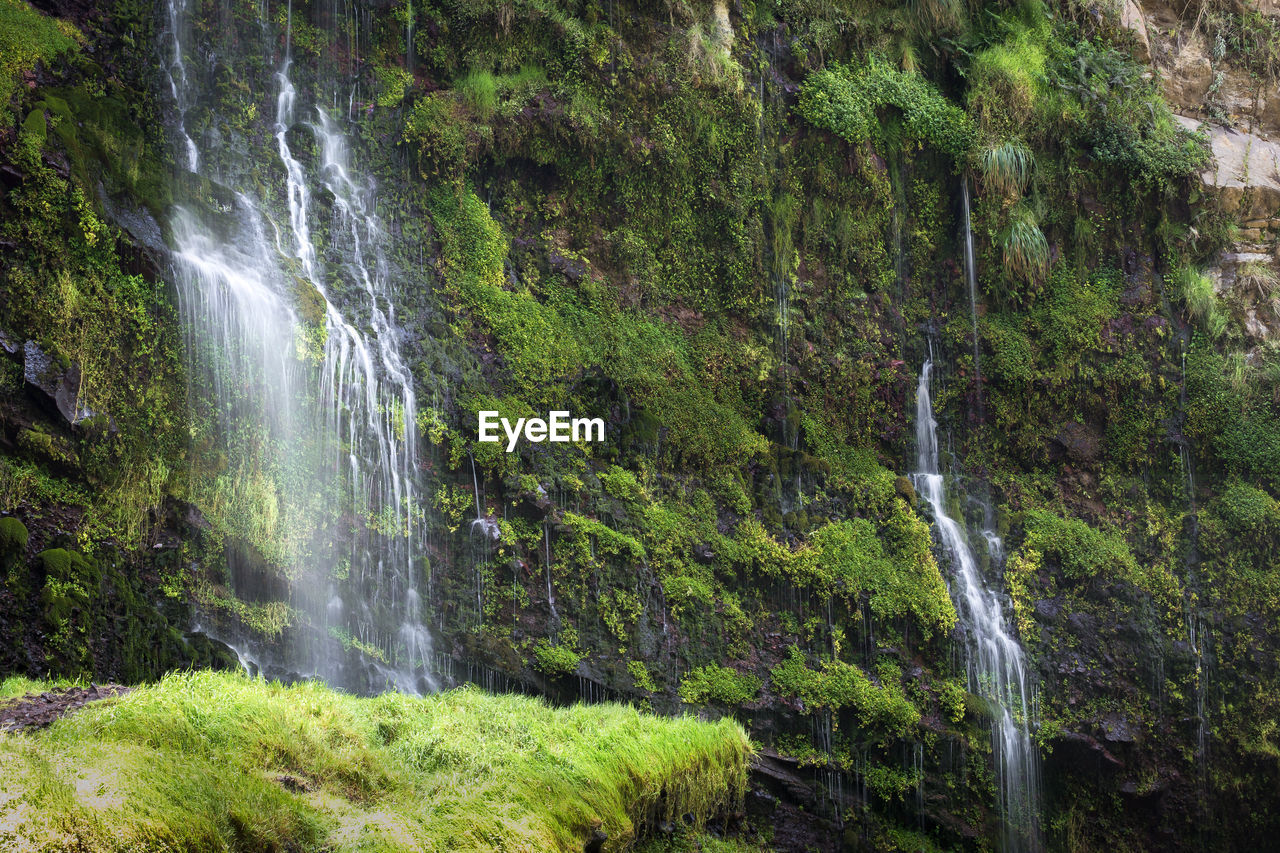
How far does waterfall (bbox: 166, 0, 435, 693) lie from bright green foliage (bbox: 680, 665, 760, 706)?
2.99 m

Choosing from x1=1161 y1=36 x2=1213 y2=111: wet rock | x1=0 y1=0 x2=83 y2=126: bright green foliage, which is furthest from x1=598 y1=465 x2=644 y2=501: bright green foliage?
x1=1161 y1=36 x2=1213 y2=111: wet rock

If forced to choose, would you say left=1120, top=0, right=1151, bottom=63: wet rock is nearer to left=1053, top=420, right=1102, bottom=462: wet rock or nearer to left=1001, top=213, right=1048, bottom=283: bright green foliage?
left=1001, top=213, right=1048, bottom=283: bright green foliage

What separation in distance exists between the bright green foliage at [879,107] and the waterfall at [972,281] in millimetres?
617

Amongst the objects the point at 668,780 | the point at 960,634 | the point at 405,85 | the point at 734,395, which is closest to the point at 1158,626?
the point at 960,634

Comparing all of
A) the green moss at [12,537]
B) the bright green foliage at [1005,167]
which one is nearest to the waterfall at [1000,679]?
the bright green foliage at [1005,167]

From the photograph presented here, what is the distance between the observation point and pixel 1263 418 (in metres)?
13.8

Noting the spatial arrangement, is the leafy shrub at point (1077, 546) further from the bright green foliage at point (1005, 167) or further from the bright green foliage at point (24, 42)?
the bright green foliage at point (24, 42)

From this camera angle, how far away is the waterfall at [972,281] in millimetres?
13812

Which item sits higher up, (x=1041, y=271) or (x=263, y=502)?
(x=1041, y=271)

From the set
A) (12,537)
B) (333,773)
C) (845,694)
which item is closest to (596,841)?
(333,773)

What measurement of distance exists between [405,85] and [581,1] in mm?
2693

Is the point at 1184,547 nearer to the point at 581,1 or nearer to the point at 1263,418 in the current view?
the point at 1263,418

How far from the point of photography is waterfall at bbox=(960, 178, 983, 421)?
1381 cm

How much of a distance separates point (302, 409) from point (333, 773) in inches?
215
